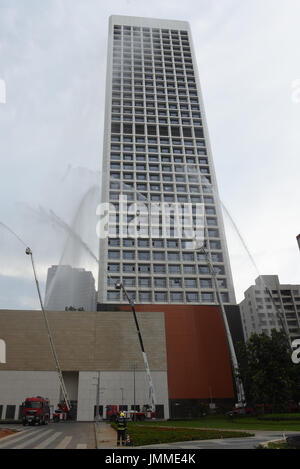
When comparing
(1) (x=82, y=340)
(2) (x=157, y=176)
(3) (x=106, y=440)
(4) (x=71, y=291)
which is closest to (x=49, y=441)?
(3) (x=106, y=440)

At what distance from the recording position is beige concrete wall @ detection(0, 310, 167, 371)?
186 feet

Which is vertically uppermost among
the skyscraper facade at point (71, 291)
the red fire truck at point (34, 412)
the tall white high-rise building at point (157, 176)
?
the tall white high-rise building at point (157, 176)

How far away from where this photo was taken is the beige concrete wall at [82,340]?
5669 centimetres

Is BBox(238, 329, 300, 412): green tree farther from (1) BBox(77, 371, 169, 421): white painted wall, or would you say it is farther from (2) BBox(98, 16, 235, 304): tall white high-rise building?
(2) BBox(98, 16, 235, 304): tall white high-rise building

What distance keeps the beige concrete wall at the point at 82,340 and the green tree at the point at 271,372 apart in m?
19.7

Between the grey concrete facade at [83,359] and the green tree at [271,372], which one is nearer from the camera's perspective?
the green tree at [271,372]

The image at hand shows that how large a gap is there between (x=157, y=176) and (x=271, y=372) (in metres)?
57.5

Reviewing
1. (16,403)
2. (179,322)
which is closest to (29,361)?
(16,403)

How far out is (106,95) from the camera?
9850cm

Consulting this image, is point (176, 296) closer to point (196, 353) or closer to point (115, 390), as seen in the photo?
point (196, 353)

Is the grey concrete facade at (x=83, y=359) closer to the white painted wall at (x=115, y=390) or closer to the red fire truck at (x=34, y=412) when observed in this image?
the white painted wall at (x=115, y=390)

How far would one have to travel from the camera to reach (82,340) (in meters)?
58.5

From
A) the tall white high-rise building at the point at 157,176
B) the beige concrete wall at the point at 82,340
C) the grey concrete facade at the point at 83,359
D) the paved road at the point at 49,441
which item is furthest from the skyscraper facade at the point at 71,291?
the paved road at the point at 49,441

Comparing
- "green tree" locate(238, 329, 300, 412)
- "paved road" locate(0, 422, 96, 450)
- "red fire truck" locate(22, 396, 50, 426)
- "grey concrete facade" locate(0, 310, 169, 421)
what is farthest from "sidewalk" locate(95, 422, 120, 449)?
"grey concrete facade" locate(0, 310, 169, 421)
